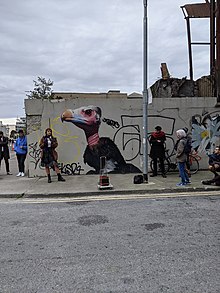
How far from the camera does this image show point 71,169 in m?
10.7

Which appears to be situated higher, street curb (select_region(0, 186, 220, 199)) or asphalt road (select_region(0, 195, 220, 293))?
street curb (select_region(0, 186, 220, 199))

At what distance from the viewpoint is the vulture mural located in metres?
10.6

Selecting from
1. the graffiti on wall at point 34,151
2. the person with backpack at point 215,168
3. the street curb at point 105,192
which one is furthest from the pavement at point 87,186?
the graffiti on wall at point 34,151

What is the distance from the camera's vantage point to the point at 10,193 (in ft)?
26.7

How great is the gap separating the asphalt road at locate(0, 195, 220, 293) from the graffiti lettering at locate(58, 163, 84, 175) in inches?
144

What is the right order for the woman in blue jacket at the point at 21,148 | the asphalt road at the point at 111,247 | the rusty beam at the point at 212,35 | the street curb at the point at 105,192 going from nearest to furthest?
the asphalt road at the point at 111,247 < the street curb at the point at 105,192 < the woman in blue jacket at the point at 21,148 < the rusty beam at the point at 212,35

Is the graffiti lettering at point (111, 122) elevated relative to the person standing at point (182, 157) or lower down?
elevated

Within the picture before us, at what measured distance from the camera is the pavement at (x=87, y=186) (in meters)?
8.05

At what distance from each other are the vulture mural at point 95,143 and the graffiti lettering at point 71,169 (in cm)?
Answer: 32

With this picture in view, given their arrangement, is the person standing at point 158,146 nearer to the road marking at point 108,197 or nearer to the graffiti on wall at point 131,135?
the graffiti on wall at point 131,135

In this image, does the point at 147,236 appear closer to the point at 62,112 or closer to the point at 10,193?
the point at 10,193

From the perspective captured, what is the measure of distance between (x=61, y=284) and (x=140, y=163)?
7686mm

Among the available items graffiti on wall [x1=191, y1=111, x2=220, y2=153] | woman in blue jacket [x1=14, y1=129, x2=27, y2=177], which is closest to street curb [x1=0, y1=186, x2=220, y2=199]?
graffiti on wall [x1=191, y1=111, x2=220, y2=153]

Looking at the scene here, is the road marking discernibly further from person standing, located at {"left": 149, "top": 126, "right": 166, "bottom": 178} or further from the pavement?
person standing, located at {"left": 149, "top": 126, "right": 166, "bottom": 178}
